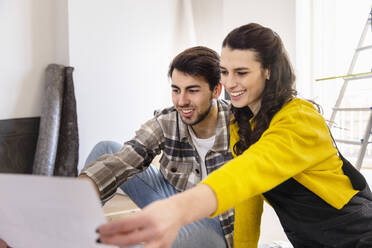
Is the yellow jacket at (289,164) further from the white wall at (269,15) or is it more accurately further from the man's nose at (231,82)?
the white wall at (269,15)

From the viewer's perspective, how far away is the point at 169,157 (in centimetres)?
149

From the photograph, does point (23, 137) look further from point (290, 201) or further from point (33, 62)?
point (290, 201)

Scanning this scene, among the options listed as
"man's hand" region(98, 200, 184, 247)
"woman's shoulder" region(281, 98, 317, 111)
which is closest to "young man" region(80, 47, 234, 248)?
"woman's shoulder" region(281, 98, 317, 111)

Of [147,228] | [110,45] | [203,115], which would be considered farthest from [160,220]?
[110,45]

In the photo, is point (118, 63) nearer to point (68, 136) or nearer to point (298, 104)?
point (68, 136)

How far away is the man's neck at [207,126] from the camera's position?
57.5 inches

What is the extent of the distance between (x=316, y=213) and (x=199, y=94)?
0.68 meters

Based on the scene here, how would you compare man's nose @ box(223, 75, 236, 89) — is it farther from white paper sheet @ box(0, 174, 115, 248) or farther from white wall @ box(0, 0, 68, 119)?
white wall @ box(0, 0, 68, 119)

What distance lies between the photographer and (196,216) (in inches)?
20.0

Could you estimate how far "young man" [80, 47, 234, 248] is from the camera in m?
1.31

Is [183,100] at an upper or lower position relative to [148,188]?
upper

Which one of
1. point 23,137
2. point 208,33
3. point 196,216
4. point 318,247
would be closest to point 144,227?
point 196,216

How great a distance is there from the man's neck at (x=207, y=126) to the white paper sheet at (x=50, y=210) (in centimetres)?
96

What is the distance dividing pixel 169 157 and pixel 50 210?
103 cm
